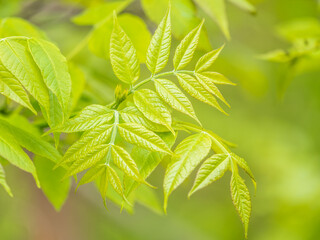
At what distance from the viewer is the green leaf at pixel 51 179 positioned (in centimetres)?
69

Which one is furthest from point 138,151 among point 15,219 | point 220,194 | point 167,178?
point 220,194

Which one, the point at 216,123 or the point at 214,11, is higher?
the point at 214,11

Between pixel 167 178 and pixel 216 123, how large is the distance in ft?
6.72

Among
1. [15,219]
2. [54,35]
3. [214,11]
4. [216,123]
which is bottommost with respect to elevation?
[15,219]

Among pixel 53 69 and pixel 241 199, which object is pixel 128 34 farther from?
pixel 241 199

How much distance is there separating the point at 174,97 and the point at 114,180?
4.8 inches

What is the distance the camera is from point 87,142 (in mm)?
482

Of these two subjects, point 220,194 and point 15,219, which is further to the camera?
point 220,194

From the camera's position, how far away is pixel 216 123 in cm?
249

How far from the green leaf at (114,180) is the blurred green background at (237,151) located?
419 millimetres

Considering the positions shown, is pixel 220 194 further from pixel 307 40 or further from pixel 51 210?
pixel 307 40

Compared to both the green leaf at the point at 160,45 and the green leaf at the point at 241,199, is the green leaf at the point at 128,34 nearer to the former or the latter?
the green leaf at the point at 160,45

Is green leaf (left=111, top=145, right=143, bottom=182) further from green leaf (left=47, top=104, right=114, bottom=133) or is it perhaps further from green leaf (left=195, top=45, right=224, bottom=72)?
green leaf (left=195, top=45, right=224, bottom=72)

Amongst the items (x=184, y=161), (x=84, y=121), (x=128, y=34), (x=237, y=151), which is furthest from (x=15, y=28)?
(x=237, y=151)
